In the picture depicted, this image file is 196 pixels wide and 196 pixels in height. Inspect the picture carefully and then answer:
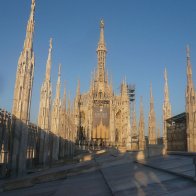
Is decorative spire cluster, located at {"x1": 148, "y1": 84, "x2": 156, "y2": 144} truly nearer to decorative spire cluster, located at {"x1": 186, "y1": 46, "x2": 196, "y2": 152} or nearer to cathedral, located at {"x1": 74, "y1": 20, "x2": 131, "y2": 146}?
decorative spire cluster, located at {"x1": 186, "y1": 46, "x2": 196, "y2": 152}

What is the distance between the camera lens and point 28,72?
17.9 metres

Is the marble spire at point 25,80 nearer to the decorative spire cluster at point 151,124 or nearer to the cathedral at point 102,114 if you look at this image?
the decorative spire cluster at point 151,124

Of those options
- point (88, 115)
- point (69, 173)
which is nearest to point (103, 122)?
point (88, 115)

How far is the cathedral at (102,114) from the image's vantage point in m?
72.6

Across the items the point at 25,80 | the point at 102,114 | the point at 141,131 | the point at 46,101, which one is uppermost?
the point at 102,114

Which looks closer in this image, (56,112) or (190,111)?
(190,111)

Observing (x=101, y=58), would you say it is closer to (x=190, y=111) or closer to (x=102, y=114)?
(x=102, y=114)

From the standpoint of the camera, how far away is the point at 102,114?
74750 millimetres

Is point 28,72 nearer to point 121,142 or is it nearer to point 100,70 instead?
point 121,142

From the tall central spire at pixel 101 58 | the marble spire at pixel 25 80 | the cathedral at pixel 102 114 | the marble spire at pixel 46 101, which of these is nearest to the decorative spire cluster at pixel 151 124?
the marble spire at pixel 46 101

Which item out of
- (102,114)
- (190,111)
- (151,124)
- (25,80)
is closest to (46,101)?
(25,80)

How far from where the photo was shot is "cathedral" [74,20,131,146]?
72.6 m

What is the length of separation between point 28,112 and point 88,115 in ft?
189

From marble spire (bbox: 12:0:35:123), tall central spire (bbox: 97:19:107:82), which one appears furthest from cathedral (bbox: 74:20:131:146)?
marble spire (bbox: 12:0:35:123)
